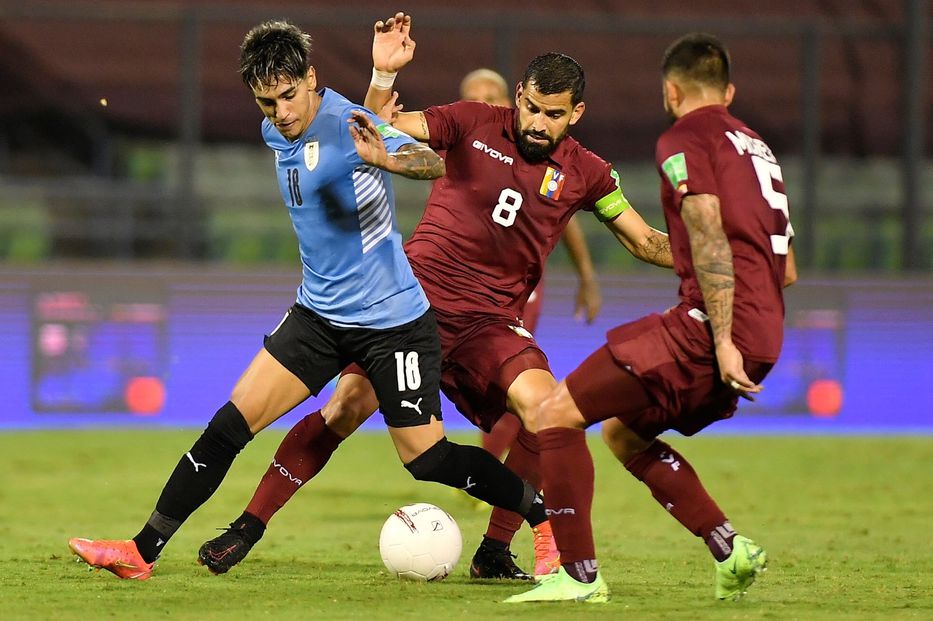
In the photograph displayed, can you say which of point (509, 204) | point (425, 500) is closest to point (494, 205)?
point (509, 204)

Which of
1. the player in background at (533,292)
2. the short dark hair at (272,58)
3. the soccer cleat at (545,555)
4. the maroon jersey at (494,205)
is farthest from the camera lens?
the player in background at (533,292)

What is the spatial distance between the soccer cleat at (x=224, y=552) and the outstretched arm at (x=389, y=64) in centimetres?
178

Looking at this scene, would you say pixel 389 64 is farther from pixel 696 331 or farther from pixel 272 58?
pixel 696 331

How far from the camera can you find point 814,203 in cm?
1302

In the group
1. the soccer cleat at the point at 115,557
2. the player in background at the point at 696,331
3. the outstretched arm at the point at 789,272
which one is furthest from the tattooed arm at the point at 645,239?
the soccer cleat at the point at 115,557

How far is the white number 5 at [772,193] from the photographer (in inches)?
195

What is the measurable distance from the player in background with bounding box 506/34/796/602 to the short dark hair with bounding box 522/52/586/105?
68cm

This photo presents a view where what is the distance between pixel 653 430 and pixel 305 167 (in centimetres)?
161

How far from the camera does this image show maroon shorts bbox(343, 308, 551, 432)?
576 centimetres

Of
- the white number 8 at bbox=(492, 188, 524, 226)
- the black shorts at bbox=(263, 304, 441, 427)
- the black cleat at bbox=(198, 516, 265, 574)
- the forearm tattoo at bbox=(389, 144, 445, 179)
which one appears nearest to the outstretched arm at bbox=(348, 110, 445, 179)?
the forearm tattoo at bbox=(389, 144, 445, 179)

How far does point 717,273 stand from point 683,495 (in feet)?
2.96

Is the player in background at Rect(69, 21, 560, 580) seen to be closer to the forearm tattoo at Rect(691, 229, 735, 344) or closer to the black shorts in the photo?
the black shorts

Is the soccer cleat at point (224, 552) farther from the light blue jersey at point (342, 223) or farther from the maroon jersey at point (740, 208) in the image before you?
the maroon jersey at point (740, 208)

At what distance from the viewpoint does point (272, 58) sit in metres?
5.26
